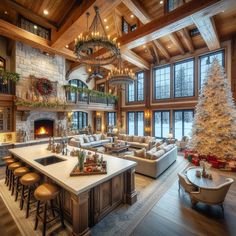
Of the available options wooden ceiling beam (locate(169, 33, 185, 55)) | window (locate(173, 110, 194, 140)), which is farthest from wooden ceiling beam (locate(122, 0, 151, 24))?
window (locate(173, 110, 194, 140))

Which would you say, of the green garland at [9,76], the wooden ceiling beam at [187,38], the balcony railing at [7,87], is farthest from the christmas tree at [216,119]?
the balcony railing at [7,87]

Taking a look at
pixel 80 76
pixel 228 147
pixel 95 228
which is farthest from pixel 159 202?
pixel 80 76

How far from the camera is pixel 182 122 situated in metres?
9.21

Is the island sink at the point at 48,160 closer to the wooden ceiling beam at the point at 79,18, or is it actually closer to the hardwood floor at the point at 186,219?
the hardwood floor at the point at 186,219

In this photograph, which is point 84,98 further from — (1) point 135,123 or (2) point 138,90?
(1) point 135,123

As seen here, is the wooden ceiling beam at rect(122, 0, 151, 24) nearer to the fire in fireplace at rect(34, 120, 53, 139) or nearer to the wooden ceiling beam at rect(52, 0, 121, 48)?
the wooden ceiling beam at rect(52, 0, 121, 48)

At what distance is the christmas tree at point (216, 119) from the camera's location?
5.72 metres

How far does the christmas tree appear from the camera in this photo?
5.72 metres

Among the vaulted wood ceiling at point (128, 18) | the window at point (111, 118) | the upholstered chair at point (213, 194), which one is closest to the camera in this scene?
the upholstered chair at point (213, 194)

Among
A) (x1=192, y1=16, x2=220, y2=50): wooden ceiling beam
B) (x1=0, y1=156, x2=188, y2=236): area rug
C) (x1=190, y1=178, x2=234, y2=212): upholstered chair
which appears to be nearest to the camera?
(x1=0, y1=156, x2=188, y2=236): area rug

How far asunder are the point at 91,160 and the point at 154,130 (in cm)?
816

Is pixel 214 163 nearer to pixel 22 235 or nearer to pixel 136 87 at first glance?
pixel 22 235

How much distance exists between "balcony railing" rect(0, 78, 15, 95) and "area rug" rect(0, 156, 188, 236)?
4.33 m

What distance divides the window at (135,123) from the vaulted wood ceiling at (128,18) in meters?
5.79
